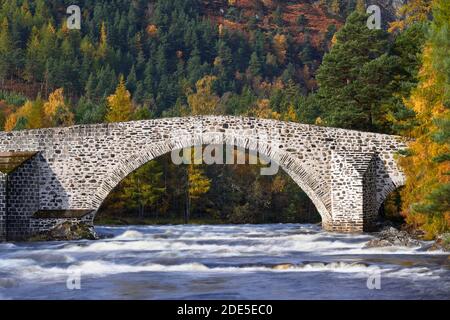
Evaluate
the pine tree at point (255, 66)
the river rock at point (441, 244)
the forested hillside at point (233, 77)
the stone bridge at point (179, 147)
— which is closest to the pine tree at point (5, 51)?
the forested hillside at point (233, 77)

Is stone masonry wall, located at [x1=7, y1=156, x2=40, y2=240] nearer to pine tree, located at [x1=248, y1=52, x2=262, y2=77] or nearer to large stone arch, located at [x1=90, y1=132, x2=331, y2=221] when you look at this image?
large stone arch, located at [x1=90, y1=132, x2=331, y2=221]

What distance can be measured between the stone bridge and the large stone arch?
0.03m

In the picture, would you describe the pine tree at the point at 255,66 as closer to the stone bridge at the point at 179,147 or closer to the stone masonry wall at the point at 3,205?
the stone bridge at the point at 179,147

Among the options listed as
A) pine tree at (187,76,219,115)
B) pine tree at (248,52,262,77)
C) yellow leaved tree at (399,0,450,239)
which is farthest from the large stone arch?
pine tree at (248,52,262,77)

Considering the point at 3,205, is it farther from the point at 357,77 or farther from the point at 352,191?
the point at 357,77

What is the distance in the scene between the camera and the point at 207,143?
25172mm

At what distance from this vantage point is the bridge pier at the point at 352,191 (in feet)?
81.1

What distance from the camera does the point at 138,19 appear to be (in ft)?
338

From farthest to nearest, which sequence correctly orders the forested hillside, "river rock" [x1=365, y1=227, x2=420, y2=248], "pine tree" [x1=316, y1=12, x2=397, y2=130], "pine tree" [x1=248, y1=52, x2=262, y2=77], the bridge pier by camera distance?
"pine tree" [x1=248, y1=52, x2=262, y2=77]
"pine tree" [x1=316, y1=12, x2=397, y2=130]
the bridge pier
the forested hillside
"river rock" [x1=365, y1=227, x2=420, y2=248]

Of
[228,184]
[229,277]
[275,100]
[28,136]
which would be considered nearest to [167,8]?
[275,100]

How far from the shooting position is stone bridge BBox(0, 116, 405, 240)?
24828 mm

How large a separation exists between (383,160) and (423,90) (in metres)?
2.88

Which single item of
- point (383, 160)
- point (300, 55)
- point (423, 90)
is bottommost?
point (383, 160)

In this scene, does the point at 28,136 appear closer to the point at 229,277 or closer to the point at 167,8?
the point at 229,277
